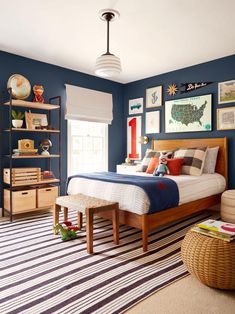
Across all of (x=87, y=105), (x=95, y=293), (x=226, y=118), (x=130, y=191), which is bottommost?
(x=95, y=293)

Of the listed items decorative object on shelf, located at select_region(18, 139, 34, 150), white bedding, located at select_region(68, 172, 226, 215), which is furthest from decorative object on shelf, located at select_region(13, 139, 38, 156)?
white bedding, located at select_region(68, 172, 226, 215)

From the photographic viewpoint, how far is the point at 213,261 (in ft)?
5.75

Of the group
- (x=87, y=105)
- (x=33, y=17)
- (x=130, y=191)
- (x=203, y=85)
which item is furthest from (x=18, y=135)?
(x=203, y=85)

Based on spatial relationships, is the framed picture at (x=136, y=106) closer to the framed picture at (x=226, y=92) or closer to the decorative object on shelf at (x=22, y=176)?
the framed picture at (x=226, y=92)

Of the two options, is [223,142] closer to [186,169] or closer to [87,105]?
[186,169]

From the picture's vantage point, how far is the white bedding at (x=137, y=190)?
2.58m

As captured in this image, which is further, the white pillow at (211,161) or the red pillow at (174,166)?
the white pillow at (211,161)

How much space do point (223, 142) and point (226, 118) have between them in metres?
0.39

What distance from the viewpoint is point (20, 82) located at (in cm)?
365

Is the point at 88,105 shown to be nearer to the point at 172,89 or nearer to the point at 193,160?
the point at 172,89

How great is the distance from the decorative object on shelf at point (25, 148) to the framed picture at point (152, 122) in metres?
2.42

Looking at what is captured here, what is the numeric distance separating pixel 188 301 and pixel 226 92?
3356 millimetres

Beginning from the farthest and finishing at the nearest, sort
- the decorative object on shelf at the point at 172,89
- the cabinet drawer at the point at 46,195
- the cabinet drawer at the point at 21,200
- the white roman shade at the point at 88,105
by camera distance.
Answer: the decorative object on shelf at the point at 172,89, the white roman shade at the point at 88,105, the cabinet drawer at the point at 46,195, the cabinet drawer at the point at 21,200

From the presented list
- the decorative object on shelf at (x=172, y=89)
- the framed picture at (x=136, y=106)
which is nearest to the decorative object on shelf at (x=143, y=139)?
the framed picture at (x=136, y=106)
